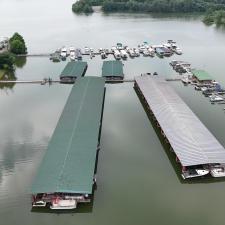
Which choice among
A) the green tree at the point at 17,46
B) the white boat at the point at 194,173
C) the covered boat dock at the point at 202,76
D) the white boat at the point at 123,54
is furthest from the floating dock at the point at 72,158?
the green tree at the point at 17,46

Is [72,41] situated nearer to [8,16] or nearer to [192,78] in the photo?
[192,78]

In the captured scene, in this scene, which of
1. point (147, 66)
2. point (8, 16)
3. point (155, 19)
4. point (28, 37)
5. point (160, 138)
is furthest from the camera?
point (8, 16)

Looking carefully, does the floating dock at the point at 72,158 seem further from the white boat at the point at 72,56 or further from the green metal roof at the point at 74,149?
the white boat at the point at 72,56

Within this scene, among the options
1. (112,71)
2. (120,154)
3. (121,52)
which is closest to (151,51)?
(121,52)

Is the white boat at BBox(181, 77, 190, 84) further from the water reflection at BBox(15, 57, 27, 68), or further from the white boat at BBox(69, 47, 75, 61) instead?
the water reflection at BBox(15, 57, 27, 68)

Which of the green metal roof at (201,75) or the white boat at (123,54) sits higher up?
the green metal roof at (201,75)

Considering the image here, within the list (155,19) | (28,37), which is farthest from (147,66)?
(155,19)
